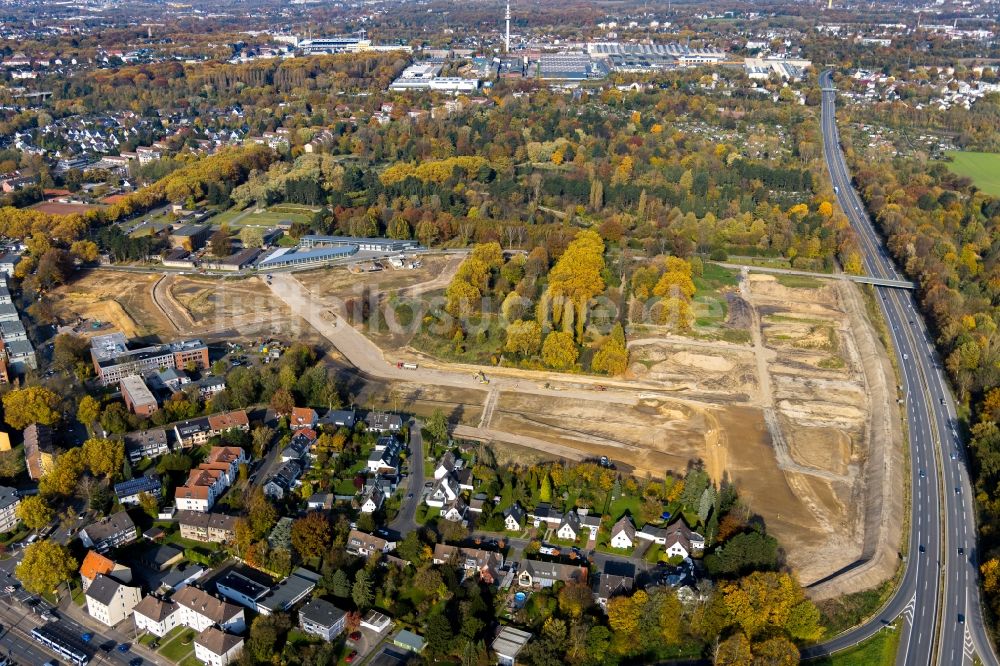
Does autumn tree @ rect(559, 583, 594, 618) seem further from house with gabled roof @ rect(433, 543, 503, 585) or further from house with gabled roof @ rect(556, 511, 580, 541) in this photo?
house with gabled roof @ rect(556, 511, 580, 541)

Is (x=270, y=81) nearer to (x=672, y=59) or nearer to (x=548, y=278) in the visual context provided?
(x=672, y=59)

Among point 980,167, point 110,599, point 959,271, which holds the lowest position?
point 110,599

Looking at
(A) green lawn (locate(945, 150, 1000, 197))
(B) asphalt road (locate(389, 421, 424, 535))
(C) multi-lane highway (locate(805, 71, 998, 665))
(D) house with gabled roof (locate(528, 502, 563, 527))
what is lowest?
(C) multi-lane highway (locate(805, 71, 998, 665))

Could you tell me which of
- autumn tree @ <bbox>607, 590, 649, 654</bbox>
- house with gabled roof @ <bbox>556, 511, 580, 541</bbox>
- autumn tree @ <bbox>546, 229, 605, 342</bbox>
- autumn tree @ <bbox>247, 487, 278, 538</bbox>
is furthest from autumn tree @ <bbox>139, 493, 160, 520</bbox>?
autumn tree @ <bbox>546, 229, 605, 342</bbox>

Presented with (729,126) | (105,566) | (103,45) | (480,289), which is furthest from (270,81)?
(105,566)

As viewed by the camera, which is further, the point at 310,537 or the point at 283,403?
the point at 283,403

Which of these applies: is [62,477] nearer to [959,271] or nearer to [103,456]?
[103,456]

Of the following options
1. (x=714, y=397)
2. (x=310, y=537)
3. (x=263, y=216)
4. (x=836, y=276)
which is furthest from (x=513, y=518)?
(x=263, y=216)
